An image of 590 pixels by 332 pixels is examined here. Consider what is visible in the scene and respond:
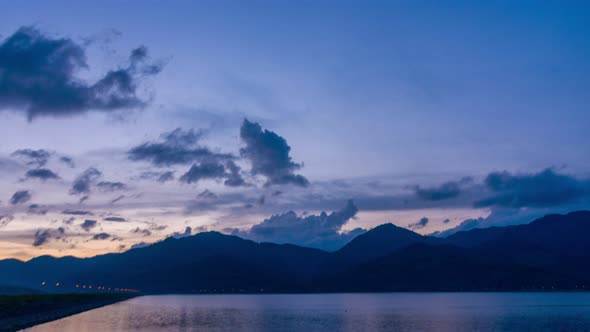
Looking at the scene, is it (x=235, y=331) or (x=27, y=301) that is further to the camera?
(x=27, y=301)

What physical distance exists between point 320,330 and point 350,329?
6481 millimetres

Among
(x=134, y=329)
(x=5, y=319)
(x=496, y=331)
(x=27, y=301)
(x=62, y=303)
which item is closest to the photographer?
(x=496, y=331)

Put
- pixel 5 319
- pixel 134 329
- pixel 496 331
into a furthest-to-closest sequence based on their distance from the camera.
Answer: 1. pixel 5 319
2. pixel 134 329
3. pixel 496 331

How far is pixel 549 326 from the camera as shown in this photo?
4186 inches

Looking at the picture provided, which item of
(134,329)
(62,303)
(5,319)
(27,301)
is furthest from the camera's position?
(62,303)

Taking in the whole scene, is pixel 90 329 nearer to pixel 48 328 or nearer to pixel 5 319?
pixel 48 328

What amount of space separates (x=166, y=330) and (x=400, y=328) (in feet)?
138

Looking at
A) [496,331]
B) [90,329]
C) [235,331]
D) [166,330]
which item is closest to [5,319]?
[90,329]

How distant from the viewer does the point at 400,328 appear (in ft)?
345

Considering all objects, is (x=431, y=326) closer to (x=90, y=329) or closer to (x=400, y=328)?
(x=400, y=328)

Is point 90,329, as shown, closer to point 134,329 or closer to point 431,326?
point 134,329

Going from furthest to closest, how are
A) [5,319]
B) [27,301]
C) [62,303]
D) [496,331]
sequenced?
[62,303]
[27,301]
[5,319]
[496,331]

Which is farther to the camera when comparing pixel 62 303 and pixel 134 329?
pixel 62 303

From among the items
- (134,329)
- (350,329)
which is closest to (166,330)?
(134,329)
